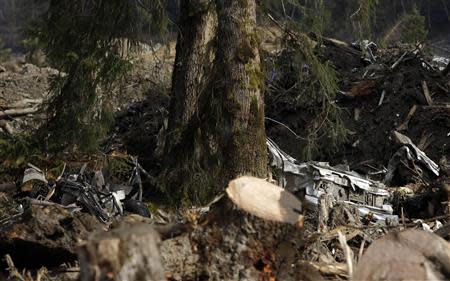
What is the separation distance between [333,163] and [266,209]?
6.53 metres

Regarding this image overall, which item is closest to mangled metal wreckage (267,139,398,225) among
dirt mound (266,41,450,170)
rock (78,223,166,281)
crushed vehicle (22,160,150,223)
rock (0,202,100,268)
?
crushed vehicle (22,160,150,223)

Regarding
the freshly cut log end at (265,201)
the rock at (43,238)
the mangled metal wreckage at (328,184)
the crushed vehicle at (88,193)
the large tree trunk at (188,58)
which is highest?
the large tree trunk at (188,58)

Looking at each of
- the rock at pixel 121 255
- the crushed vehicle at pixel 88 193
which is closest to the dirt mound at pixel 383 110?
the crushed vehicle at pixel 88 193

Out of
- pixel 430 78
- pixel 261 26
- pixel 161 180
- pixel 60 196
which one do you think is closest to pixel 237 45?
pixel 261 26

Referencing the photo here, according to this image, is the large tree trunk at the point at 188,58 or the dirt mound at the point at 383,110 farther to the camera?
the dirt mound at the point at 383,110

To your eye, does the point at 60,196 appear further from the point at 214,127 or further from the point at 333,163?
the point at 333,163

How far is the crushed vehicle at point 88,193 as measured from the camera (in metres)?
6.46

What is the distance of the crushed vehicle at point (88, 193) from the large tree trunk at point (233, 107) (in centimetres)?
83

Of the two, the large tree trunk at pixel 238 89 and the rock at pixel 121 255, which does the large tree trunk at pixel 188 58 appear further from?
the rock at pixel 121 255

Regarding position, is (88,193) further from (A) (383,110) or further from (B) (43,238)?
(A) (383,110)

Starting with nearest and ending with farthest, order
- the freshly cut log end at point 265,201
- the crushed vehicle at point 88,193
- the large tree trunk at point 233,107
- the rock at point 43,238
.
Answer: the freshly cut log end at point 265,201 < the rock at point 43,238 < the crushed vehicle at point 88,193 < the large tree trunk at point 233,107

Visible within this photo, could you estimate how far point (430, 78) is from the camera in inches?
423

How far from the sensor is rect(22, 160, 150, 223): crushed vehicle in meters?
6.46

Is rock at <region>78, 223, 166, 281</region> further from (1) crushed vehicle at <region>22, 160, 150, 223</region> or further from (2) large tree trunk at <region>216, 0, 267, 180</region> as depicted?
(2) large tree trunk at <region>216, 0, 267, 180</region>
